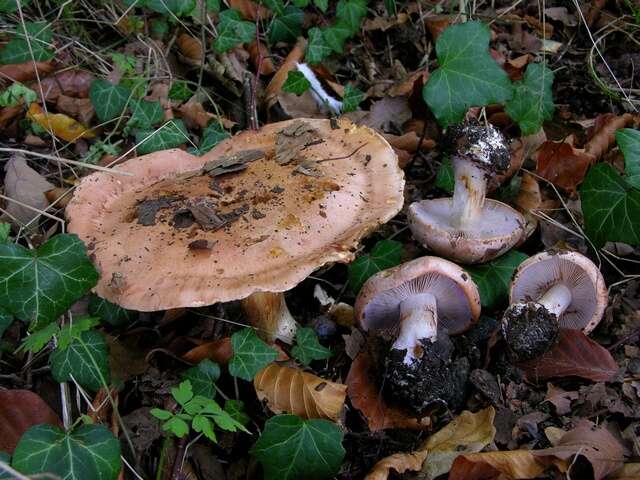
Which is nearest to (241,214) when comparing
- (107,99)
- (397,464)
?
(397,464)

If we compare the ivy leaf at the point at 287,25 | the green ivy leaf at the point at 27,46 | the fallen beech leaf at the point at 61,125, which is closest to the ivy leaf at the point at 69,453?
the fallen beech leaf at the point at 61,125

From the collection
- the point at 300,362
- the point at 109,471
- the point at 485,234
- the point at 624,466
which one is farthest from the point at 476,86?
the point at 109,471

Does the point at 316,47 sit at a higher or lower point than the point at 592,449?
higher

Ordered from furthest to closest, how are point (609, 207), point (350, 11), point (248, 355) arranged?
point (350, 11) → point (609, 207) → point (248, 355)

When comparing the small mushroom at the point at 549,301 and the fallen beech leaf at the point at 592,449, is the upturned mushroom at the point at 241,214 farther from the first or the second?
the fallen beech leaf at the point at 592,449

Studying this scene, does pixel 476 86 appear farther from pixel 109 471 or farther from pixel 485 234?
pixel 109 471

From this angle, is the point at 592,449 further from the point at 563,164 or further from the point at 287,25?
the point at 287,25

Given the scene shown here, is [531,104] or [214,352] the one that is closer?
A: [214,352]
